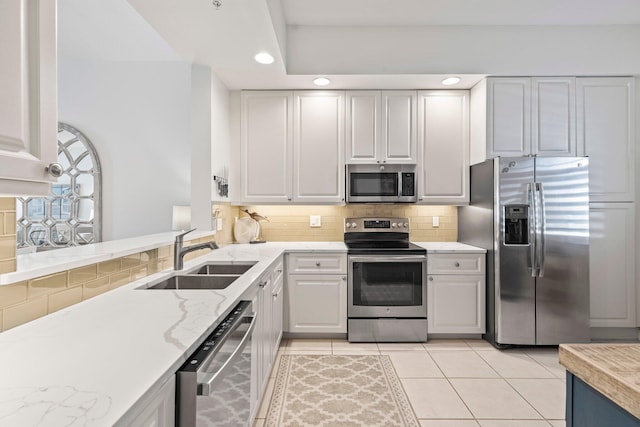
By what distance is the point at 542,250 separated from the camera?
2.97m

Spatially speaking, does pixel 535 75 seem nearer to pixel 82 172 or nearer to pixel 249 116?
pixel 249 116

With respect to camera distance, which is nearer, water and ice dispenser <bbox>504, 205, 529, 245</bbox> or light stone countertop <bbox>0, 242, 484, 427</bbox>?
light stone countertop <bbox>0, 242, 484, 427</bbox>

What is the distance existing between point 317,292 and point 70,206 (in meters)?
2.96

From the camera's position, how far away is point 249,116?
355 centimetres

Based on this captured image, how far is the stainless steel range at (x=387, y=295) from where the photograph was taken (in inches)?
127

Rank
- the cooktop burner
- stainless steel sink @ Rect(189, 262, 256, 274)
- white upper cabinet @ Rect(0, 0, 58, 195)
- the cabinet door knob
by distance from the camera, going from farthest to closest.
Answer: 1. the cooktop burner
2. stainless steel sink @ Rect(189, 262, 256, 274)
3. the cabinet door knob
4. white upper cabinet @ Rect(0, 0, 58, 195)

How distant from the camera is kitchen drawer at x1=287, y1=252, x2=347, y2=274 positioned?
3.26 meters

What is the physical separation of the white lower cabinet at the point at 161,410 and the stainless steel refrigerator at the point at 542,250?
9.16 ft

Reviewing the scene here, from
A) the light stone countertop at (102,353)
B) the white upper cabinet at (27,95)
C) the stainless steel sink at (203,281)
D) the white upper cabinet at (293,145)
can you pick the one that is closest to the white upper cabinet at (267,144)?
the white upper cabinet at (293,145)

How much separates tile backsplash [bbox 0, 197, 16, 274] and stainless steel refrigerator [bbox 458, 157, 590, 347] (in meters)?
3.06

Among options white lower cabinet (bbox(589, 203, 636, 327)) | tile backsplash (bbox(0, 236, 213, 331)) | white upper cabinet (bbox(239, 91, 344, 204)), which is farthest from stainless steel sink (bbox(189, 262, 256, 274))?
white lower cabinet (bbox(589, 203, 636, 327))

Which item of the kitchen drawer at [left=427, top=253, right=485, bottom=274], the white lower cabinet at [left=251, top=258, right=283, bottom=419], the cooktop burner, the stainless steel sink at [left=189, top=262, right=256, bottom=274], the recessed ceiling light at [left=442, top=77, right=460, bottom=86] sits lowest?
the white lower cabinet at [left=251, top=258, right=283, bottom=419]

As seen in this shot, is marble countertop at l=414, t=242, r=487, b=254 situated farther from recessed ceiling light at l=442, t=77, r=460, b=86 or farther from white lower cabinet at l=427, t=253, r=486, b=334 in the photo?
recessed ceiling light at l=442, t=77, r=460, b=86

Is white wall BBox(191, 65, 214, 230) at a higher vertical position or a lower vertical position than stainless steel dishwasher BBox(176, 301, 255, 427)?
higher
